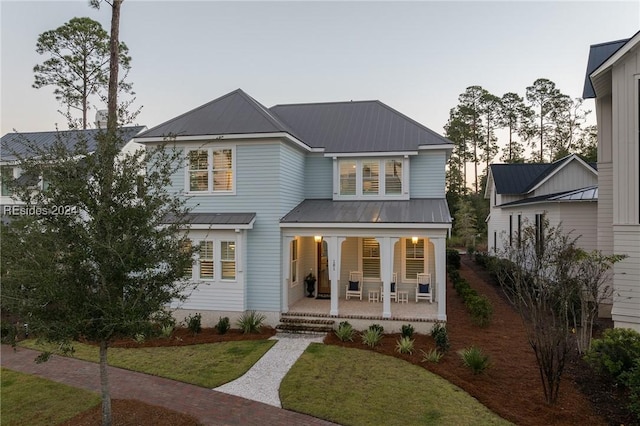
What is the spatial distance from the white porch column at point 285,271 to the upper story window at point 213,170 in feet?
9.33

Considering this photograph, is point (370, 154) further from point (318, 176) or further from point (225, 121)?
point (225, 121)

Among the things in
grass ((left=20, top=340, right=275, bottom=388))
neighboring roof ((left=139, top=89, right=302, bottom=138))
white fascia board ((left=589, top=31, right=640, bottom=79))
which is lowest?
grass ((left=20, top=340, right=275, bottom=388))

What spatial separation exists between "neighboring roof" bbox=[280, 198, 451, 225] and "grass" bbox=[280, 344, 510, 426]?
177 inches

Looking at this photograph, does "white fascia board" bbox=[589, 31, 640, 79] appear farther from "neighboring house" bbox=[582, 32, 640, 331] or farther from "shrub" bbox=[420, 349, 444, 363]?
"shrub" bbox=[420, 349, 444, 363]

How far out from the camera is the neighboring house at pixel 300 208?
40.8 feet

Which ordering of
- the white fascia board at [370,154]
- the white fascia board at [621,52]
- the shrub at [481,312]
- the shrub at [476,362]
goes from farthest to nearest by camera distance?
the white fascia board at [370,154] < the shrub at [481,312] < the white fascia board at [621,52] < the shrub at [476,362]

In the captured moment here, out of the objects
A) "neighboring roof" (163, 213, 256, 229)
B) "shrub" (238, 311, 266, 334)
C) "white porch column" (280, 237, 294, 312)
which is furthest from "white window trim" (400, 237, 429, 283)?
"neighboring roof" (163, 213, 256, 229)

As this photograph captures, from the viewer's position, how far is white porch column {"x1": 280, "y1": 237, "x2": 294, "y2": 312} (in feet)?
41.8

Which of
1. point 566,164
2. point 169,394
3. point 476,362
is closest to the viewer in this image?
point 169,394

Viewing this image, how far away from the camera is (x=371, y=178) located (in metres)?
15.0

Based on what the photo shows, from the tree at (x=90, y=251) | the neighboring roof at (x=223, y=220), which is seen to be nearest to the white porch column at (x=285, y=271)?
the neighboring roof at (x=223, y=220)

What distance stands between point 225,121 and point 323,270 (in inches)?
297

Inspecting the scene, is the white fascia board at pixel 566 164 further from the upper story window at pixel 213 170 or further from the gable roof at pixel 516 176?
the upper story window at pixel 213 170

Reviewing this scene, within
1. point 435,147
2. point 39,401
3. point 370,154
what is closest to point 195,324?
point 39,401
